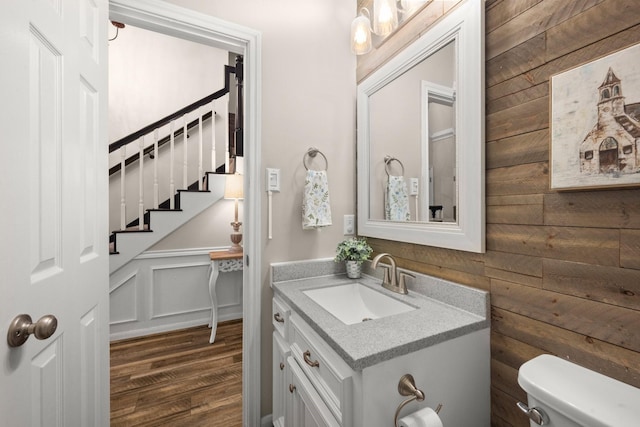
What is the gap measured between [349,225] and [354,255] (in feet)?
0.79

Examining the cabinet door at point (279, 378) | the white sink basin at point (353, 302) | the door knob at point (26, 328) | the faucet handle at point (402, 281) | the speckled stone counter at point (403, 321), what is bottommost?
the cabinet door at point (279, 378)

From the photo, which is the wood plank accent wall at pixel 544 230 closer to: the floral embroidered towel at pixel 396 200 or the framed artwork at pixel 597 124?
the framed artwork at pixel 597 124

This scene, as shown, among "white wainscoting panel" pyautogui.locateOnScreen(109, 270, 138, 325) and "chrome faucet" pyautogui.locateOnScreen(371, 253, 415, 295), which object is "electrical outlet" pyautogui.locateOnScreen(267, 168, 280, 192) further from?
"white wainscoting panel" pyautogui.locateOnScreen(109, 270, 138, 325)

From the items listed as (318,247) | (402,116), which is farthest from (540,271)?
(318,247)

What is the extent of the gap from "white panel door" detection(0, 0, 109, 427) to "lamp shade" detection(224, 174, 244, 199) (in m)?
1.63

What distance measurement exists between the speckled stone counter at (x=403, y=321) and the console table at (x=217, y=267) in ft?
4.30

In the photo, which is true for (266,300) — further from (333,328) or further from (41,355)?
(41,355)

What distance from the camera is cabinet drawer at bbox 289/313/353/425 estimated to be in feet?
2.63

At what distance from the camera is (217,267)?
2.65 metres

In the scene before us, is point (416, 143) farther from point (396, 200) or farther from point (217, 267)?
point (217, 267)

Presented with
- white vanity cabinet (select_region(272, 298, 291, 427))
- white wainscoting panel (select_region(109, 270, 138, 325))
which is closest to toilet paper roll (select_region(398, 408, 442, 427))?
white vanity cabinet (select_region(272, 298, 291, 427))

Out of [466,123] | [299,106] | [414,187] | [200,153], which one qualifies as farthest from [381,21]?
[200,153]

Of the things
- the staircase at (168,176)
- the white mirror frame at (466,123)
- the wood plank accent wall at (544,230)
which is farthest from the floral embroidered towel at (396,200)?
the staircase at (168,176)

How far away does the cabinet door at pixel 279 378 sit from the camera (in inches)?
50.8
